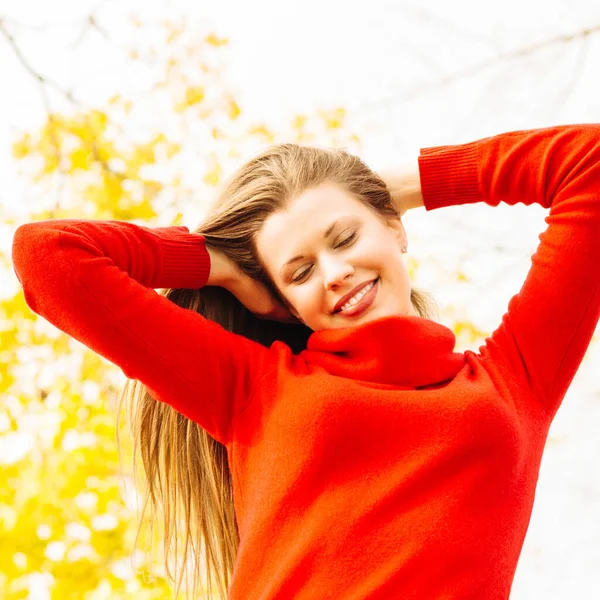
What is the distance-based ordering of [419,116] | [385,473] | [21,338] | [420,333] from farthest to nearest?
[419,116] → [21,338] → [420,333] → [385,473]

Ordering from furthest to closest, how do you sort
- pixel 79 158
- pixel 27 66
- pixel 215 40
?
pixel 215 40 < pixel 79 158 < pixel 27 66

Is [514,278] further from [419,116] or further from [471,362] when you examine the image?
[471,362]

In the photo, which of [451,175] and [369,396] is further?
[451,175]

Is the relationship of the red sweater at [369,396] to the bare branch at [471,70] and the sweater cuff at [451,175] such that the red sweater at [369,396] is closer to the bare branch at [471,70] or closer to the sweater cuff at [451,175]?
the sweater cuff at [451,175]

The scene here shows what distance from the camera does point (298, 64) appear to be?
3.14 metres

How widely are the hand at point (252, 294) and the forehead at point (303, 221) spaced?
0.26 ft

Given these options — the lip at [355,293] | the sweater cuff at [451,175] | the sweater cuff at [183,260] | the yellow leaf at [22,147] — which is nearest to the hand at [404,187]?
the sweater cuff at [451,175]

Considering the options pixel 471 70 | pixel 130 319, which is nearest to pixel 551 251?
pixel 130 319

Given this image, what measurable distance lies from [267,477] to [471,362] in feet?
1.40

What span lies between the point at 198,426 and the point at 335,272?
440 millimetres

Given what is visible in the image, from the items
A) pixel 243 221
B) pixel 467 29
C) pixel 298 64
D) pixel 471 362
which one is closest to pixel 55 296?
pixel 243 221

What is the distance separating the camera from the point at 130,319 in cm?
132

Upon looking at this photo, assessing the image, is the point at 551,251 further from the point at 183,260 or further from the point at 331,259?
the point at 183,260

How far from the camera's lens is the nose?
139 centimetres
